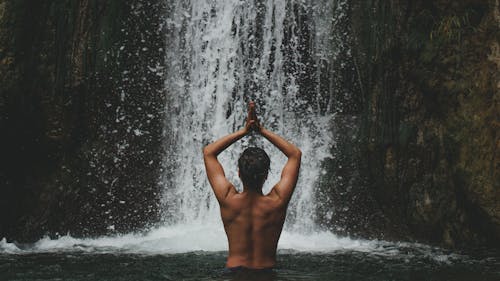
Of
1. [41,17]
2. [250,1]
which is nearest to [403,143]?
[250,1]

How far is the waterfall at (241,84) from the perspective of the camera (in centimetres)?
1083

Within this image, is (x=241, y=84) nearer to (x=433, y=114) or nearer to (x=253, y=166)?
(x=433, y=114)

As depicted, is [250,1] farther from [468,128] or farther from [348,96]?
[468,128]

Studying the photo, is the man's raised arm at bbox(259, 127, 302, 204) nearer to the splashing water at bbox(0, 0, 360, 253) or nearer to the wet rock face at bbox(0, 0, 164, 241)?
the splashing water at bbox(0, 0, 360, 253)

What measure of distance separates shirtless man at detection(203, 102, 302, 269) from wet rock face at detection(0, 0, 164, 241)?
606cm

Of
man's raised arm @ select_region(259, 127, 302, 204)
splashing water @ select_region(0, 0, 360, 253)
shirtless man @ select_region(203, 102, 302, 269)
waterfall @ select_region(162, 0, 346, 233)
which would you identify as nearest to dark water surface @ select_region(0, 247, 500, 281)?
shirtless man @ select_region(203, 102, 302, 269)

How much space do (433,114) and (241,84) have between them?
2989 mm

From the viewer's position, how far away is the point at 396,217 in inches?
396

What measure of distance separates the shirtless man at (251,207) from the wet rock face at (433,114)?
473cm

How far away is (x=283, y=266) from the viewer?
659cm

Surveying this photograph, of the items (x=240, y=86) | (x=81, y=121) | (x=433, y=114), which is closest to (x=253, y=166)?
(x=433, y=114)

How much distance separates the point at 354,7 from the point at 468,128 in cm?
270

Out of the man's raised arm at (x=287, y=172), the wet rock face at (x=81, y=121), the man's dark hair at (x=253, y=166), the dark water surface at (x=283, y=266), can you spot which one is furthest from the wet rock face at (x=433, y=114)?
the man's dark hair at (x=253, y=166)

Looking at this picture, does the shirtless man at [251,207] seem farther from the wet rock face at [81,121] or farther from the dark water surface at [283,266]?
the wet rock face at [81,121]
